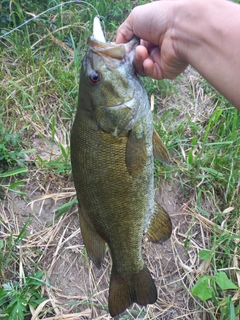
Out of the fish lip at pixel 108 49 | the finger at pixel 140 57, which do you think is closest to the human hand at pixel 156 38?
the finger at pixel 140 57

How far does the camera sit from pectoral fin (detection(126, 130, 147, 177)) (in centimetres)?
159

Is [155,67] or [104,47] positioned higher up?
[104,47]

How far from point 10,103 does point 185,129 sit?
1.45 meters

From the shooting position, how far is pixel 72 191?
2.70 m

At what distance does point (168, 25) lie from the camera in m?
1.77

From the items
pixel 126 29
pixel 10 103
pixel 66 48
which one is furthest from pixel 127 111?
pixel 66 48

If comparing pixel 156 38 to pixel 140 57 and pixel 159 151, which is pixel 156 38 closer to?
pixel 140 57

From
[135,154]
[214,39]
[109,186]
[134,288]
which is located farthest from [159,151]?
[134,288]

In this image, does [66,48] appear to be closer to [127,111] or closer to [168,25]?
[168,25]

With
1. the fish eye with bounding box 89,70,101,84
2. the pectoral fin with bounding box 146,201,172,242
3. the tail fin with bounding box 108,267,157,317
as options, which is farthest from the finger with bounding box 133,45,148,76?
the tail fin with bounding box 108,267,157,317

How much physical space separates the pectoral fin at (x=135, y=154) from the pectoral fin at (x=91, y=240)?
0.29m

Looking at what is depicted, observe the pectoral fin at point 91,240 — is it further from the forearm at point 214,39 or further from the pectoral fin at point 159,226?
the forearm at point 214,39

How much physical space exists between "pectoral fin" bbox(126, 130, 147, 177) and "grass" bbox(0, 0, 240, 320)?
104cm

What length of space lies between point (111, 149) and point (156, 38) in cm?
68
